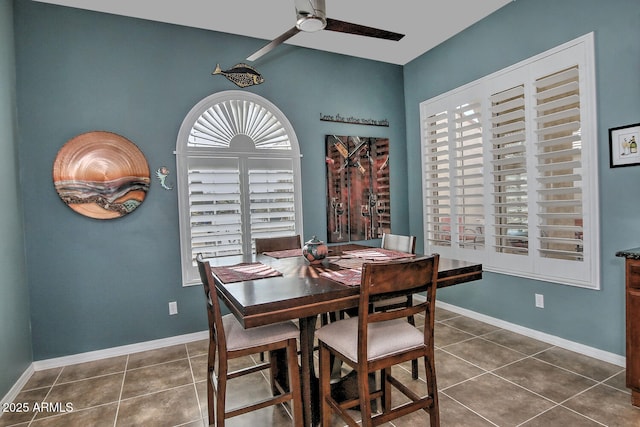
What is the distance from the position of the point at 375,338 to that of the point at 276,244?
1.59m

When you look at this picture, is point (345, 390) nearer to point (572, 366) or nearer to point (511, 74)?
point (572, 366)

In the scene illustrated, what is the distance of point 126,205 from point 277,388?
83.7 inches

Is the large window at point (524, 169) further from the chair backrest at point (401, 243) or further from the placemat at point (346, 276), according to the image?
the placemat at point (346, 276)

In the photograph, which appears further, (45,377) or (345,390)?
(45,377)

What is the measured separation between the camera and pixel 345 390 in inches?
88.3

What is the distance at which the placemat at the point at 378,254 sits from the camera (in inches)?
98.0

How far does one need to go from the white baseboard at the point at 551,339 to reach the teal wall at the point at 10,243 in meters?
4.07

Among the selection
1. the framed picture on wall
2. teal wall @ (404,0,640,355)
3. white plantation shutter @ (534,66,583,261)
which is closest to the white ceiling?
teal wall @ (404,0,640,355)

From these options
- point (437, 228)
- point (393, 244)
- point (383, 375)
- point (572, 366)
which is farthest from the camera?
point (437, 228)

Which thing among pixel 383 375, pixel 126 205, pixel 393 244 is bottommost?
pixel 383 375

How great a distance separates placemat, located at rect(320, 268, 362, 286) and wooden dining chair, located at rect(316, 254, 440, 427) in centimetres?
18

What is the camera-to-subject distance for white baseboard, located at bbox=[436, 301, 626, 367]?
8.70 ft

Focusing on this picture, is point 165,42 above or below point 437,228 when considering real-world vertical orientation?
above

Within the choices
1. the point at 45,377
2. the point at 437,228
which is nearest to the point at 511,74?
the point at 437,228
